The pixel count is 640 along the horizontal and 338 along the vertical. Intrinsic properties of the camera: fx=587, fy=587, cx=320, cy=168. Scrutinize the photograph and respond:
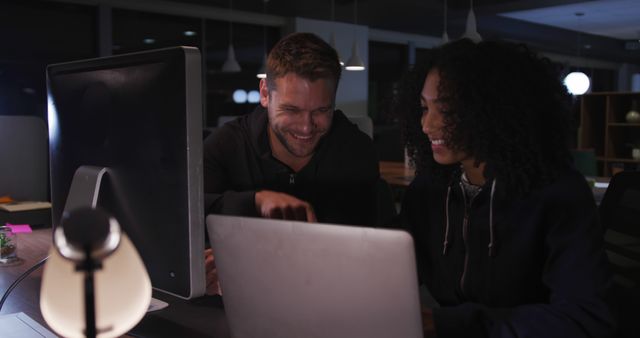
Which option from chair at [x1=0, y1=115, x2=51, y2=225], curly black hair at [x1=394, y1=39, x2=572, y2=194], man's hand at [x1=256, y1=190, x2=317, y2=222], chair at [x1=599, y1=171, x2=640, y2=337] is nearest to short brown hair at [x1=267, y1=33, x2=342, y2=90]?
curly black hair at [x1=394, y1=39, x2=572, y2=194]

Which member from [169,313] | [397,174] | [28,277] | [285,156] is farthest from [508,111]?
[397,174]

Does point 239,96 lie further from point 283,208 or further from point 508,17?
point 283,208

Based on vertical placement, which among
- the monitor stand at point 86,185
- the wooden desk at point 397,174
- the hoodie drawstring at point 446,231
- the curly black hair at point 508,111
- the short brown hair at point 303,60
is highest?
the short brown hair at point 303,60

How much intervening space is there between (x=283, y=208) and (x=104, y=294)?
60 cm

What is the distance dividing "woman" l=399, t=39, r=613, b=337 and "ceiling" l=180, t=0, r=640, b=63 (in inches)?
203

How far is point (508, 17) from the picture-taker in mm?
9203

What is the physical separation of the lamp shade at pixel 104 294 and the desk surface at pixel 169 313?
0.51 m

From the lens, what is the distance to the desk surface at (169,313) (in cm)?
115

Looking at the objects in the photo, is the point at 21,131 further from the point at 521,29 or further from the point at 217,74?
the point at 521,29

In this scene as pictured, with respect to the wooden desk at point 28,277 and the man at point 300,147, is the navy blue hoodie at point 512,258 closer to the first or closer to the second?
the man at point 300,147

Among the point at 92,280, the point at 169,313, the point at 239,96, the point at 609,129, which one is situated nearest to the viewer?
the point at 92,280

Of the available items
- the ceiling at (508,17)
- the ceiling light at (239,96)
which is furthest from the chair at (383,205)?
the ceiling light at (239,96)

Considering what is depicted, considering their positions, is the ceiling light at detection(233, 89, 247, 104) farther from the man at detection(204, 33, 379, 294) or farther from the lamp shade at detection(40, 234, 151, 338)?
the lamp shade at detection(40, 234, 151, 338)

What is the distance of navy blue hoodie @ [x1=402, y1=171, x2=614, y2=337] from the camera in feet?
3.71
